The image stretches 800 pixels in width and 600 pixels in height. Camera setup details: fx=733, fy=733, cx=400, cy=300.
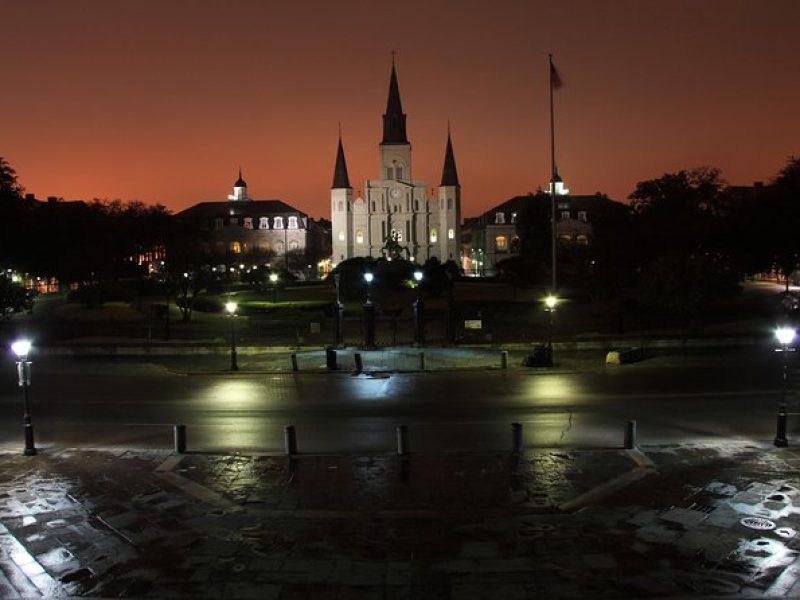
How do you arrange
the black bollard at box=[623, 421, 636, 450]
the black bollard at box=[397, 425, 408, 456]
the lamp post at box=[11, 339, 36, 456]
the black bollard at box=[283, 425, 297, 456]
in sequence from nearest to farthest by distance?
the black bollard at box=[397, 425, 408, 456] < the black bollard at box=[283, 425, 297, 456] < the black bollard at box=[623, 421, 636, 450] < the lamp post at box=[11, 339, 36, 456]

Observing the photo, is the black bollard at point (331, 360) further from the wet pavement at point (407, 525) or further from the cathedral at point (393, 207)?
the cathedral at point (393, 207)

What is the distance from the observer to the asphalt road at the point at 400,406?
17281mm

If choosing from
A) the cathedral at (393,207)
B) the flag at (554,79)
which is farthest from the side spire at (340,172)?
the flag at (554,79)

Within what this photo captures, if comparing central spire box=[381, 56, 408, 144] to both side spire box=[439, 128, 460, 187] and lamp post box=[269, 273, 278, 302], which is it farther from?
lamp post box=[269, 273, 278, 302]

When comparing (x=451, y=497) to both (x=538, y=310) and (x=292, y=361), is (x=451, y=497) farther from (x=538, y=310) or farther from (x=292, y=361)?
(x=538, y=310)

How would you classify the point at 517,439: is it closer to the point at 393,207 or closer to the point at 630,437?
the point at 630,437

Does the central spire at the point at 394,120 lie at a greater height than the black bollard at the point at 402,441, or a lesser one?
greater

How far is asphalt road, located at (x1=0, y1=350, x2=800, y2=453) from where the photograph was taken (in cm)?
1728

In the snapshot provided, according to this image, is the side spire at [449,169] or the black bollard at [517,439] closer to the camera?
the black bollard at [517,439]

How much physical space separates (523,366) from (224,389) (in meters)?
11.3

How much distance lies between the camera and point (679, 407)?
67.4 feet

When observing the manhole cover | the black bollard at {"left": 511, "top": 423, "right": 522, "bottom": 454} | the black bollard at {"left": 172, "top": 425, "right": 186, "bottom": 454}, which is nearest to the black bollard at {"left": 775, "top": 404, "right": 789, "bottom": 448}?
the manhole cover

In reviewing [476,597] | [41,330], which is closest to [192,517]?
[476,597]

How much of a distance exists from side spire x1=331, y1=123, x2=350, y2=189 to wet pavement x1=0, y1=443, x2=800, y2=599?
108m
